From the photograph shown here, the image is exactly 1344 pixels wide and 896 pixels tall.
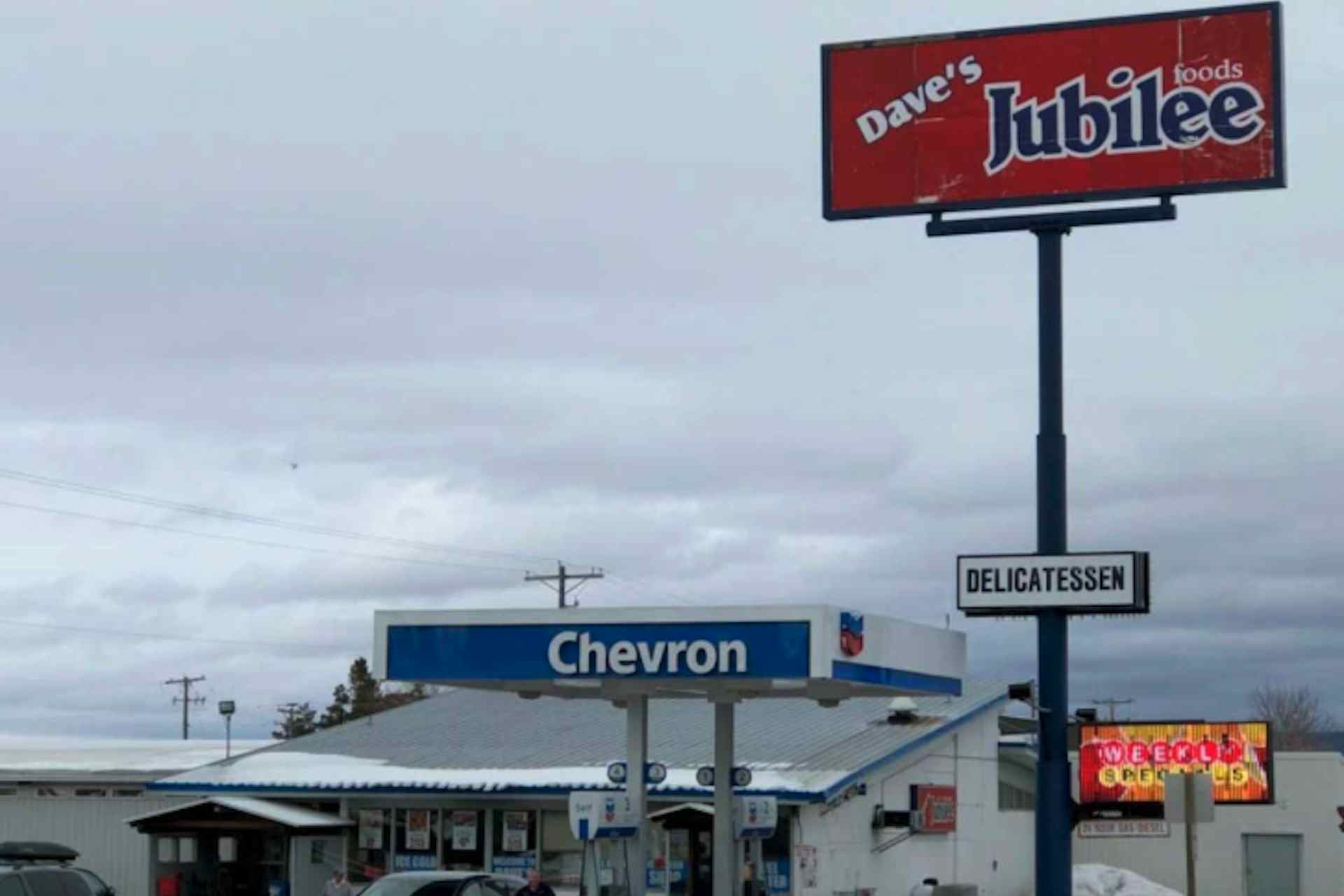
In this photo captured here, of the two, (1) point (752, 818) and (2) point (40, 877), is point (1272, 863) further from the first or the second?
(2) point (40, 877)

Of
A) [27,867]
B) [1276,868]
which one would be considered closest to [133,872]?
[27,867]

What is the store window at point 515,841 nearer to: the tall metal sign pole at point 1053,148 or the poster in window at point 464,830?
the poster in window at point 464,830

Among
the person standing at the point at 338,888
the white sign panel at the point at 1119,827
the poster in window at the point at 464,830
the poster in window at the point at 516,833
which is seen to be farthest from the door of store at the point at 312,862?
the white sign panel at the point at 1119,827

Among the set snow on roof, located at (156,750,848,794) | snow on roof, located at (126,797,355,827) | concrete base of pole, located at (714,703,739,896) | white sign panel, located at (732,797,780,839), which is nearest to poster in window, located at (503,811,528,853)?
snow on roof, located at (156,750,848,794)

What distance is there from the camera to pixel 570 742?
1757 inches

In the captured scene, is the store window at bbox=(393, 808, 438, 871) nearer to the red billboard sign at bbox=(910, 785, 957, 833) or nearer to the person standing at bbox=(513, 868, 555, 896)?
the red billboard sign at bbox=(910, 785, 957, 833)

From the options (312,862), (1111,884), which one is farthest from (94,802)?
(1111,884)

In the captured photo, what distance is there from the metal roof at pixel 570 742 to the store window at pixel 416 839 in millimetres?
782

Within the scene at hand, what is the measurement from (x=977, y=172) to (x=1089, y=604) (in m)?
5.63

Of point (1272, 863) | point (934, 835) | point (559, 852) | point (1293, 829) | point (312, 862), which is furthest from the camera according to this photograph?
point (1272, 863)

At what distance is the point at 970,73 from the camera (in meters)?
27.5

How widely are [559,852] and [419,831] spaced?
9.69ft

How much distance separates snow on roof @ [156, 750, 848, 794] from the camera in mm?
37594

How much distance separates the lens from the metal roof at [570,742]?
4016cm
